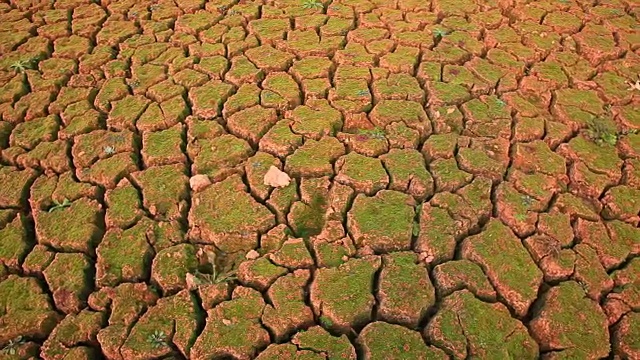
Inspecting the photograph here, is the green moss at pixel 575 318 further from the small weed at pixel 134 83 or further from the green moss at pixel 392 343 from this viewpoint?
the small weed at pixel 134 83

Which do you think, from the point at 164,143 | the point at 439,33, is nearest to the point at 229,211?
the point at 164,143

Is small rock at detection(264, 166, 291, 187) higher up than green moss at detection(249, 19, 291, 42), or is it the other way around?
green moss at detection(249, 19, 291, 42)

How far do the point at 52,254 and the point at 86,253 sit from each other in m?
0.17

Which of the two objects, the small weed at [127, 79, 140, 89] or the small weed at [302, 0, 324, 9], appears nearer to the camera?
the small weed at [127, 79, 140, 89]

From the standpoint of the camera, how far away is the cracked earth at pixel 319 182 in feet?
8.43

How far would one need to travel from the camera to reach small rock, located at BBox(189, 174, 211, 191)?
3.20 meters

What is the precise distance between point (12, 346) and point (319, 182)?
1767 mm

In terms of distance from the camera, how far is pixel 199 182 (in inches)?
126

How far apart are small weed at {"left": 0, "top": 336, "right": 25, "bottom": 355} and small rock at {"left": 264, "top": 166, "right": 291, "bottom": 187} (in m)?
1.47

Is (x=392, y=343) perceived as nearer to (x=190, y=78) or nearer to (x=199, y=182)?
(x=199, y=182)

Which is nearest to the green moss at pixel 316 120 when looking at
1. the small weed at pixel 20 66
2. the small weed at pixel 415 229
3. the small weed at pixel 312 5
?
the small weed at pixel 415 229

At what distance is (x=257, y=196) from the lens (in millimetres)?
3162

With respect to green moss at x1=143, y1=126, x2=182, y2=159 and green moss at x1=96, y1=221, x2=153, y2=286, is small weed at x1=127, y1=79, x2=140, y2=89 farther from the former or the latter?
green moss at x1=96, y1=221, x2=153, y2=286

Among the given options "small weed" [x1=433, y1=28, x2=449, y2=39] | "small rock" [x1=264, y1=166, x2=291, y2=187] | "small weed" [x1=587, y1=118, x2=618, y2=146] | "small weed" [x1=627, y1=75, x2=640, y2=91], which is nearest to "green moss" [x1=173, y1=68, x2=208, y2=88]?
"small rock" [x1=264, y1=166, x2=291, y2=187]
